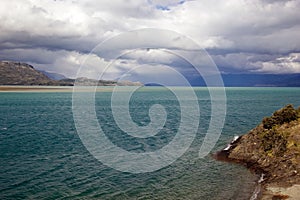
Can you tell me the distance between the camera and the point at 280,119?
44.0 metres

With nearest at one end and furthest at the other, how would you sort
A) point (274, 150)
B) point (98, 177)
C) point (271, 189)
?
point (271, 189)
point (98, 177)
point (274, 150)

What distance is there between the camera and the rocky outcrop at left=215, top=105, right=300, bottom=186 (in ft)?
98.1

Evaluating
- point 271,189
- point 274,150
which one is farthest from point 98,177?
point 274,150

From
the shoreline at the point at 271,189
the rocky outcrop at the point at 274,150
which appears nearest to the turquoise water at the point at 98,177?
the shoreline at the point at 271,189

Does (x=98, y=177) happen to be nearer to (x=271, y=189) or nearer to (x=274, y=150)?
(x=271, y=189)

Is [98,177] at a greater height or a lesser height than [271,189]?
lesser

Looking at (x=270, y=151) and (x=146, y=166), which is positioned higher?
(x=270, y=151)

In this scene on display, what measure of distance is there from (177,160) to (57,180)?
54.3ft

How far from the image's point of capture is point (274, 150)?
3534 cm

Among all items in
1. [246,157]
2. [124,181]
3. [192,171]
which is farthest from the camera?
[246,157]

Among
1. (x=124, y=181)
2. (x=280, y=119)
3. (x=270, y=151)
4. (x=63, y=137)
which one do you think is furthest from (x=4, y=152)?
(x=280, y=119)

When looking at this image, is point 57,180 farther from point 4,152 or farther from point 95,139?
point 95,139

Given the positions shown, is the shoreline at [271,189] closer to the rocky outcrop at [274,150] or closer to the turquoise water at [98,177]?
the rocky outcrop at [274,150]

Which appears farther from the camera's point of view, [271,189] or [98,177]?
[98,177]
